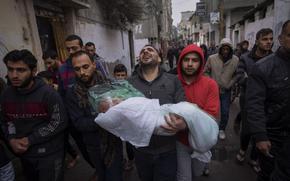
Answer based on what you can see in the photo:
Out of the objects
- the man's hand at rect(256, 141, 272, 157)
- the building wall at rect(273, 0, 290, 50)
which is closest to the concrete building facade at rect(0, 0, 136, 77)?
the man's hand at rect(256, 141, 272, 157)

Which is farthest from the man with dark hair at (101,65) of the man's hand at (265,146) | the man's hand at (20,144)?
the man's hand at (265,146)

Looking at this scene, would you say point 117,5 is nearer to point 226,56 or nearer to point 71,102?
point 226,56

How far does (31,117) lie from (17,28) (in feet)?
11.2

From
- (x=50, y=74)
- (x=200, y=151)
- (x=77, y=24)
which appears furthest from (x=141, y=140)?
(x=77, y=24)

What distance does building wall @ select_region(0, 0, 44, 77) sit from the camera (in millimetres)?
4574

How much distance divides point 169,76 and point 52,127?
47.6 inches

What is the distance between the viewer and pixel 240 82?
4.14 meters

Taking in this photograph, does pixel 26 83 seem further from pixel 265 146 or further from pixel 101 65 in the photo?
pixel 265 146

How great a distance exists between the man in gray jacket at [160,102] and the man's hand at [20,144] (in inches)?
40.4

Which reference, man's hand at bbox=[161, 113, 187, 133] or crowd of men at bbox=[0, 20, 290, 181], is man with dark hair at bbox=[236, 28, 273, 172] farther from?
man's hand at bbox=[161, 113, 187, 133]

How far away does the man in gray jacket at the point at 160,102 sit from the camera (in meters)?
2.22

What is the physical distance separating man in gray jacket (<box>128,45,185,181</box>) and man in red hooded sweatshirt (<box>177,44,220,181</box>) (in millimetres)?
109

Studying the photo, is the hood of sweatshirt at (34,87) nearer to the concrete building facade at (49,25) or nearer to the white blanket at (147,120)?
the white blanket at (147,120)

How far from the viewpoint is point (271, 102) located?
2.39 metres
